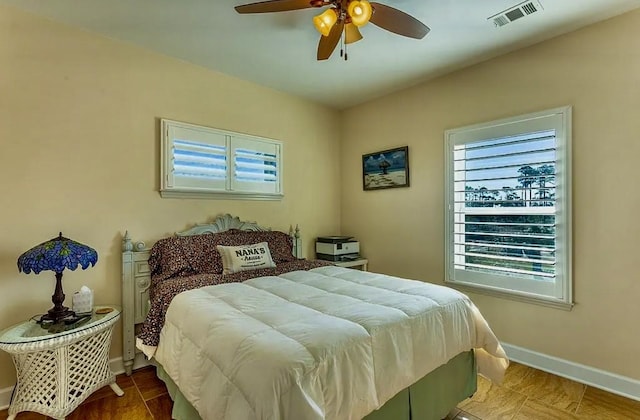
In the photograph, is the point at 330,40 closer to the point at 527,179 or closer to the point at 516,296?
the point at 527,179

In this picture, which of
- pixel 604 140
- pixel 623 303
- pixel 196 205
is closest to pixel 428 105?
pixel 604 140

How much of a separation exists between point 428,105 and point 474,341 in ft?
7.84

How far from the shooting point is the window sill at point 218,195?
9.37 feet

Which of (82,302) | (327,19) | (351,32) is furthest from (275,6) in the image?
(82,302)

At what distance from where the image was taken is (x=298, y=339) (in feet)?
4.40

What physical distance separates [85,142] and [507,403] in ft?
11.7

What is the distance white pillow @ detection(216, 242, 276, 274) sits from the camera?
2.72m

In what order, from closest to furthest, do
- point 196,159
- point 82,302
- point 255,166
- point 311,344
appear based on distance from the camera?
1. point 311,344
2. point 82,302
3. point 196,159
4. point 255,166

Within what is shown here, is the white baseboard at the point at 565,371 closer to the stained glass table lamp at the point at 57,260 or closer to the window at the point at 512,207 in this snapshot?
the window at the point at 512,207

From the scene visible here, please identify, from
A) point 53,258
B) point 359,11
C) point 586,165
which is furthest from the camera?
point 586,165

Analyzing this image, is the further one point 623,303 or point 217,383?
point 623,303

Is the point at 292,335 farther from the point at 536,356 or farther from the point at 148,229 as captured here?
the point at 536,356

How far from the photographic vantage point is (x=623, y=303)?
223 cm

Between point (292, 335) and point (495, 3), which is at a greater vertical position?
point (495, 3)
